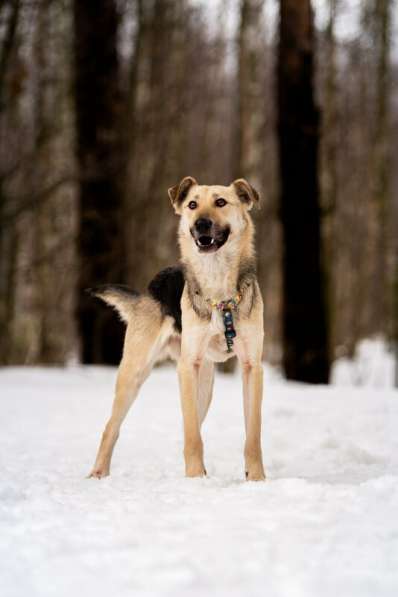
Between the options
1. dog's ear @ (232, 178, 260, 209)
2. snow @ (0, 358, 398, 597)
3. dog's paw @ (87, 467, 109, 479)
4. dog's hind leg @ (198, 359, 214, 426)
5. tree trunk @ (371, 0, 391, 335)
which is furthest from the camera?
tree trunk @ (371, 0, 391, 335)

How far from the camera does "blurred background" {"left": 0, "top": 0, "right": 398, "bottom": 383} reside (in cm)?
961

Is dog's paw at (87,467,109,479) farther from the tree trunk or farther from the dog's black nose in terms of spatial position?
the tree trunk

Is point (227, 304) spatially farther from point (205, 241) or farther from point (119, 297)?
point (119, 297)

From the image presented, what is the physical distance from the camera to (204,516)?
3.09 metres

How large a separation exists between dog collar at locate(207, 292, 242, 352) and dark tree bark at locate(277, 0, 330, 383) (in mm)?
5287

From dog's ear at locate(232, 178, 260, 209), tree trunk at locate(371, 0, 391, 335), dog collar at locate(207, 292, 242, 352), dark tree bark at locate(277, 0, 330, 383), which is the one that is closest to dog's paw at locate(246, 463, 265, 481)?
dog collar at locate(207, 292, 242, 352)

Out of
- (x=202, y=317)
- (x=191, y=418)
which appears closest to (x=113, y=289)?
(x=202, y=317)

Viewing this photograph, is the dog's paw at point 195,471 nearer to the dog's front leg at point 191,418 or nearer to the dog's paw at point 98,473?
the dog's front leg at point 191,418

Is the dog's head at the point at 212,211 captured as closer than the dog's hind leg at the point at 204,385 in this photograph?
Yes

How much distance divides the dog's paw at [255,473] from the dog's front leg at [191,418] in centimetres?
28

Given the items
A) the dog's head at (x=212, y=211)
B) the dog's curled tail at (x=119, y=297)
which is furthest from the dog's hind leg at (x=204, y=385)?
the dog's head at (x=212, y=211)

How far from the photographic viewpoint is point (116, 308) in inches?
204

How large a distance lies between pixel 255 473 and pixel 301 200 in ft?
19.3

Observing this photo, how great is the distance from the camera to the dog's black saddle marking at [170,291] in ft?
15.8
